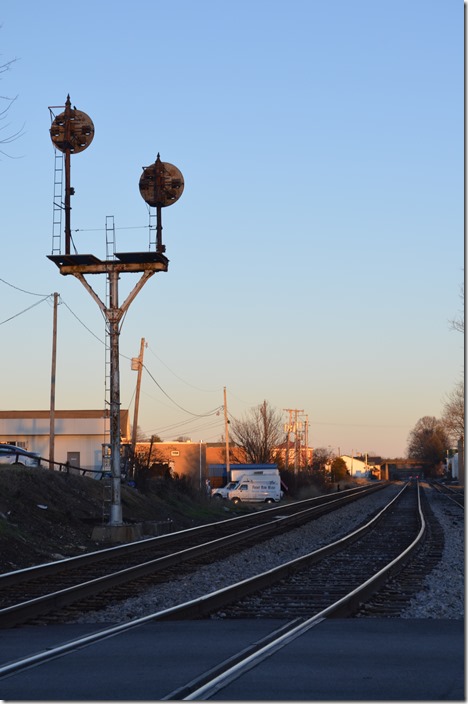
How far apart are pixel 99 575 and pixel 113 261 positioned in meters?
11.2

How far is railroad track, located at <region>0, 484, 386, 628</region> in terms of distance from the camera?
1230 cm

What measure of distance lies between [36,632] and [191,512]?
28.7 metres

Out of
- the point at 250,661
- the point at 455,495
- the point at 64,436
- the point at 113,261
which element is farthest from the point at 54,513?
the point at 64,436

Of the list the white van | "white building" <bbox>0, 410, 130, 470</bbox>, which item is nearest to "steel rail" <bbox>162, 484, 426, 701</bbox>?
the white van

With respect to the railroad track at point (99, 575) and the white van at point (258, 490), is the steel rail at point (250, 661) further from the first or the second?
the white van at point (258, 490)

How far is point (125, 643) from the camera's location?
363 inches

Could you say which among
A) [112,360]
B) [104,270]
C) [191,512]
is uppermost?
[104,270]

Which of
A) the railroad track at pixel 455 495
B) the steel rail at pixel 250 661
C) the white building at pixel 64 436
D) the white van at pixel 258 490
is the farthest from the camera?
the white building at pixel 64 436

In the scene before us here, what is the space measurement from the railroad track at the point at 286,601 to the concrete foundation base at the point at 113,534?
18.9 feet

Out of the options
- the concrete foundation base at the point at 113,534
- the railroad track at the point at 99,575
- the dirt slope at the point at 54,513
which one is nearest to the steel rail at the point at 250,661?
the railroad track at the point at 99,575

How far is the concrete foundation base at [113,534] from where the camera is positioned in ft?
80.2

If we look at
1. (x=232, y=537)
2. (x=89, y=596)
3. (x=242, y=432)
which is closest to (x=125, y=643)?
(x=89, y=596)

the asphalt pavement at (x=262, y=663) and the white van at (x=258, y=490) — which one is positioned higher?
the asphalt pavement at (x=262, y=663)

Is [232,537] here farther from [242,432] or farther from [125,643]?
[242,432]
